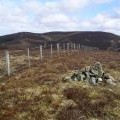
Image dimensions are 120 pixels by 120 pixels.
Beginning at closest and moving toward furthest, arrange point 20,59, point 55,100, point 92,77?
1. point 55,100
2. point 92,77
3. point 20,59

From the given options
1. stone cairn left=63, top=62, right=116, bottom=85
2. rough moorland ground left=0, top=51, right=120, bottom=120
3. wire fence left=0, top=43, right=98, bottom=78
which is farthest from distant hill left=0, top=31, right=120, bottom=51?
rough moorland ground left=0, top=51, right=120, bottom=120

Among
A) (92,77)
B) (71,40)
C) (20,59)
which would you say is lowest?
(71,40)

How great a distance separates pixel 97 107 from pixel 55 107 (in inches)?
75.9

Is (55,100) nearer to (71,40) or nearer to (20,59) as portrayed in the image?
(20,59)

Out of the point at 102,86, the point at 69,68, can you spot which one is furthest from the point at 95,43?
the point at 102,86

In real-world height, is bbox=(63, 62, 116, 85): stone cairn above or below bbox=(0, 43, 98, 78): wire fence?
above

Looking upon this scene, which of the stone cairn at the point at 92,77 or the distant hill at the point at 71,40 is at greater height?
the stone cairn at the point at 92,77

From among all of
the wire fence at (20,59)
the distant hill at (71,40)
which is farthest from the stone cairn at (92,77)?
the distant hill at (71,40)

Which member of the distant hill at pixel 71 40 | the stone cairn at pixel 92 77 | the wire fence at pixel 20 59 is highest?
the stone cairn at pixel 92 77

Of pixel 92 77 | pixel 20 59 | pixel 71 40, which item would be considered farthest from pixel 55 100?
pixel 71 40

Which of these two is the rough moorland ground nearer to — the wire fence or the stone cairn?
the stone cairn

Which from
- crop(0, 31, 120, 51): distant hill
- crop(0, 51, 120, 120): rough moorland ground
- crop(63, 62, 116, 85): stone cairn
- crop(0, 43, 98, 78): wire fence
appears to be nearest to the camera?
crop(0, 51, 120, 120): rough moorland ground

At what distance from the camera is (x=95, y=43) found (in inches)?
5025

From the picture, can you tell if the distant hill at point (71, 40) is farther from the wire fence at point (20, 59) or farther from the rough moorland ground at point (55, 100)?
the rough moorland ground at point (55, 100)
